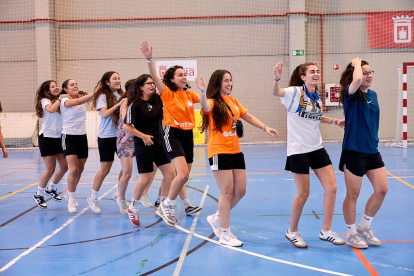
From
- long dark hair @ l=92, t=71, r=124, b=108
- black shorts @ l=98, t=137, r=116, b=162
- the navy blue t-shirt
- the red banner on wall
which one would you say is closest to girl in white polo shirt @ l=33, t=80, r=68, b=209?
long dark hair @ l=92, t=71, r=124, b=108

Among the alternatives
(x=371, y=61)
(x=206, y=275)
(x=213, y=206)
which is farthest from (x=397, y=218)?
(x=371, y=61)

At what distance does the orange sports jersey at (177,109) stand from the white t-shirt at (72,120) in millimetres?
1647

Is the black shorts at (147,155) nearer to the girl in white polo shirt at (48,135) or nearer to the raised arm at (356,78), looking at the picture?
the girl in white polo shirt at (48,135)

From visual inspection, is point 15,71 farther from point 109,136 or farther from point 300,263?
point 300,263

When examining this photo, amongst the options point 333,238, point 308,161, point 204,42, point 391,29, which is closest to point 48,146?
point 308,161

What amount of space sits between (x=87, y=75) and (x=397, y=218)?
14.1 m

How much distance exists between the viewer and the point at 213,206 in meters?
6.28

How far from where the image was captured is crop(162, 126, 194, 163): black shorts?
5.12m

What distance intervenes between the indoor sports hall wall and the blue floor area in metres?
9.80

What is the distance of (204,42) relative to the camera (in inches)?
672

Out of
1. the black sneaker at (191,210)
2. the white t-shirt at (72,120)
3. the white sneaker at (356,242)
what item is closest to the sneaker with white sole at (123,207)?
the black sneaker at (191,210)

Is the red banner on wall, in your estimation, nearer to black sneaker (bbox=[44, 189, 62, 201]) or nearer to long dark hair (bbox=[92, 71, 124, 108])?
long dark hair (bbox=[92, 71, 124, 108])

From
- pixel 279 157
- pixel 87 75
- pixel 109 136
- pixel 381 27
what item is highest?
pixel 381 27

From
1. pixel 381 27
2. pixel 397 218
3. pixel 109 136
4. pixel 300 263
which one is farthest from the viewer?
pixel 381 27
